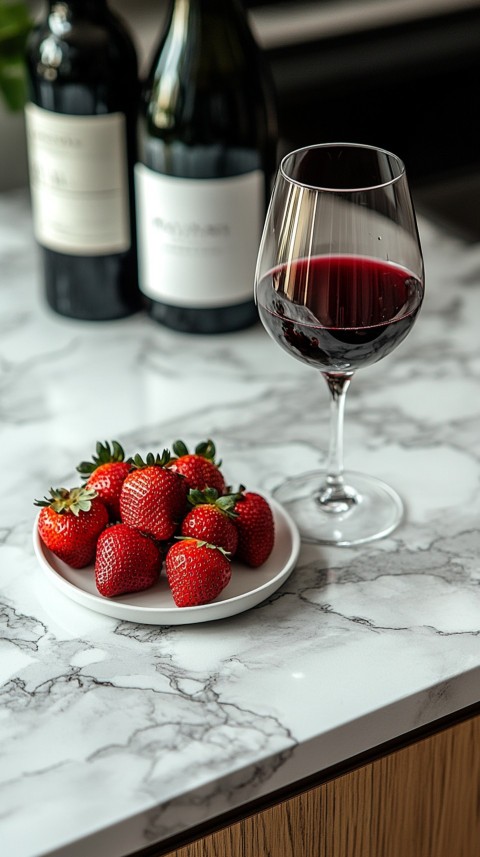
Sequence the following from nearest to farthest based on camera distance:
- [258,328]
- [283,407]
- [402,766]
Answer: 1. [402,766]
2. [283,407]
3. [258,328]

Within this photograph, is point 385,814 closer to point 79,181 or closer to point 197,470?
point 197,470

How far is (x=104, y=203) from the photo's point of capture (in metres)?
1.13

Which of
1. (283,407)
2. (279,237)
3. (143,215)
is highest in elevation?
(279,237)

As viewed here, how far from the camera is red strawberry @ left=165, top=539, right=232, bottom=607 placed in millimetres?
725

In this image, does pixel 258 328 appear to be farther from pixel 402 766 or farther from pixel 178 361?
pixel 402 766

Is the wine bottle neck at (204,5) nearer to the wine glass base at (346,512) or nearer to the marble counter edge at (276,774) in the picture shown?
the wine glass base at (346,512)

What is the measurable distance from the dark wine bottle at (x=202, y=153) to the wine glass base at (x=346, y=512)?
0.95 ft

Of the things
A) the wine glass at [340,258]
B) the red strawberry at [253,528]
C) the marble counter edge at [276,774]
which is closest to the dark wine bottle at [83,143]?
the wine glass at [340,258]

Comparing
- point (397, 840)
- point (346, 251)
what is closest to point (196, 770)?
point (397, 840)

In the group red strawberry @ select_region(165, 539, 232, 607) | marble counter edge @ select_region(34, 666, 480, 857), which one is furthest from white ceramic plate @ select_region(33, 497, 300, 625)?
marble counter edge @ select_region(34, 666, 480, 857)

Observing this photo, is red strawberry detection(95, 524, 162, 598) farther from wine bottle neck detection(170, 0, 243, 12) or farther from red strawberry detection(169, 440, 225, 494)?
wine bottle neck detection(170, 0, 243, 12)

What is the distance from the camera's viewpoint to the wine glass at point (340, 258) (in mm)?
754

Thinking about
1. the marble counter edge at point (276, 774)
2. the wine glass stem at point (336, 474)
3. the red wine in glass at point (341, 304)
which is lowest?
the marble counter edge at point (276, 774)

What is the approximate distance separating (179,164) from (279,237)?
1.24 ft
